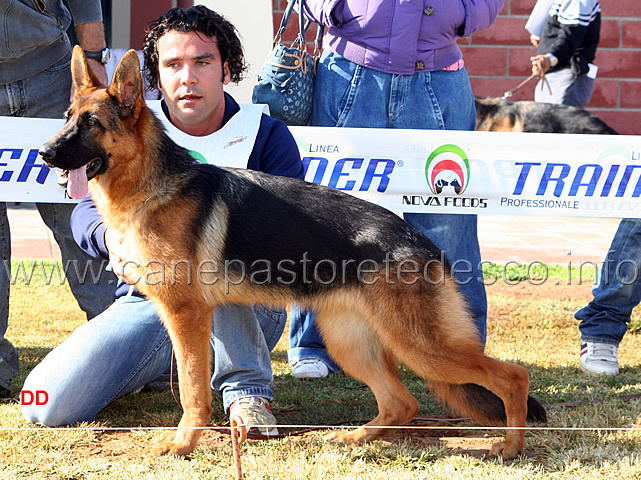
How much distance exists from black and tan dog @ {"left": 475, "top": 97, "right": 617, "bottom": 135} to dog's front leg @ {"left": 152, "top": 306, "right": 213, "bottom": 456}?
6.03m

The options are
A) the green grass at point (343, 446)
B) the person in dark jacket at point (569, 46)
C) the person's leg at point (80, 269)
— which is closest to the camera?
the green grass at point (343, 446)

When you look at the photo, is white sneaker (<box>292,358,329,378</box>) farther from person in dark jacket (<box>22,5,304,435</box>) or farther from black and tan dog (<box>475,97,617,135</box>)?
black and tan dog (<box>475,97,617,135</box>)

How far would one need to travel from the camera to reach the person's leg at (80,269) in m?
4.26

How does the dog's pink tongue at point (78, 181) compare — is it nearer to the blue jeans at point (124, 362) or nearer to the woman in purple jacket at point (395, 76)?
the blue jeans at point (124, 362)

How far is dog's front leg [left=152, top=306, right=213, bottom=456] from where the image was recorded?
2.99 meters

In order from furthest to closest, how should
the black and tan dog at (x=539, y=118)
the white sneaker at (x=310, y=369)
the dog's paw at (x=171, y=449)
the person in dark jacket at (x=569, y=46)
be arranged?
the black and tan dog at (x=539, y=118)
the person in dark jacket at (x=569, y=46)
the white sneaker at (x=310, y=369)
the dog's paw at (x=171, y=449)

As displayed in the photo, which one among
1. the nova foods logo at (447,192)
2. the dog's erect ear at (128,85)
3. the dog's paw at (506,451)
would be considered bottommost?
the dog's paw at (506,451)

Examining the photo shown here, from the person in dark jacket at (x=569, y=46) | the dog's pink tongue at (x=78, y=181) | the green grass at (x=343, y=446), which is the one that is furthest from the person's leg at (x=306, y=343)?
the person in dark jacket at (x=569, y=46)

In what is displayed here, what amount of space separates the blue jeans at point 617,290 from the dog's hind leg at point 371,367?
1692 mm

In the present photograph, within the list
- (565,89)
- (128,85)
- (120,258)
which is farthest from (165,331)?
(565,89)

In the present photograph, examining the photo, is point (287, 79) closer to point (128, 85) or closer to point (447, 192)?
point (447, 192)

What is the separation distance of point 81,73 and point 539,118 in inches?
239

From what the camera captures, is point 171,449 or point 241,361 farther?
point 241,361

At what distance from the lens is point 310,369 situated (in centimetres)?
437
